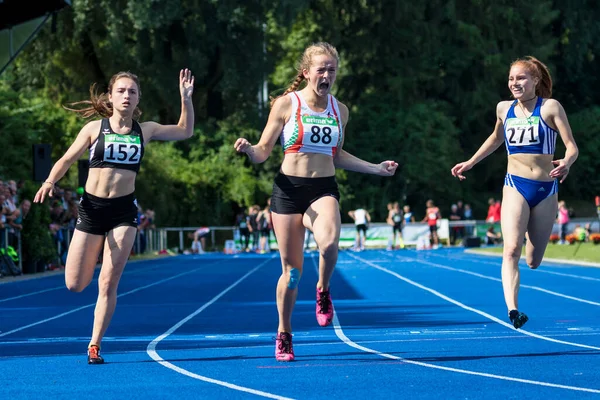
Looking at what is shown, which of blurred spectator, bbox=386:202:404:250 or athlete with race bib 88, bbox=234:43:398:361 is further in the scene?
blurred spectator, bbox=386:202:404:250

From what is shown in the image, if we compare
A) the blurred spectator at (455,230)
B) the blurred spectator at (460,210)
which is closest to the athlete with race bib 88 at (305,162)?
the blurred spectator at (455,230)

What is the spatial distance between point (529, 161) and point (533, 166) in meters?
0.05

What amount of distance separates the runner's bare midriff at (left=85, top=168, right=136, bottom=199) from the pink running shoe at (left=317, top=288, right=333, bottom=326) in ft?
5.12

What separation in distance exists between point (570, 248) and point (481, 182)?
2581 centimetres

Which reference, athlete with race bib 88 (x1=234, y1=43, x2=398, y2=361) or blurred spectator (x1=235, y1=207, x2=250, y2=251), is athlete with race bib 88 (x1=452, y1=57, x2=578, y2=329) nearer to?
athlete with race bib 88 (x1=234, y1=43, x2=398, y2=361)

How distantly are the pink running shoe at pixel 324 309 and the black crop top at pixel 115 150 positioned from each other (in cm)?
161

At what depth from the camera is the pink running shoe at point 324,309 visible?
28.1 feet

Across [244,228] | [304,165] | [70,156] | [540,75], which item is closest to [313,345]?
[304,165]

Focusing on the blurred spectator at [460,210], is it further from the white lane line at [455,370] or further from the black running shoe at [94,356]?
the black running shoe at [94,356]

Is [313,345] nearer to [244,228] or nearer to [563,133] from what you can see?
[563,133]

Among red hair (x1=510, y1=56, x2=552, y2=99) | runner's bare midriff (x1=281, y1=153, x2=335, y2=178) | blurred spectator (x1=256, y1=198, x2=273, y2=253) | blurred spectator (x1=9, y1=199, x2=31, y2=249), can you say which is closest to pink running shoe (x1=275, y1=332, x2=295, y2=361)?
runner's bare midriff (x1=281, y1=153, x2=335, y2=178)

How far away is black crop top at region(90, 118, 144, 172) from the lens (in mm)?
8836

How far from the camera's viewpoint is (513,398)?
6.56 m

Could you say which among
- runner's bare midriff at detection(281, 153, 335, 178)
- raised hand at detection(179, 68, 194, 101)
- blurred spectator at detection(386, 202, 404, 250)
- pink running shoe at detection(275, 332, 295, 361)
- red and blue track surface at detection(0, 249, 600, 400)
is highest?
raised hand at detection(179, 68, 194, 101)
